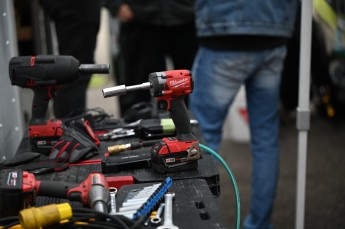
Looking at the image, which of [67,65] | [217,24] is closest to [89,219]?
[67,65]

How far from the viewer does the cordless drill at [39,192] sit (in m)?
0.85

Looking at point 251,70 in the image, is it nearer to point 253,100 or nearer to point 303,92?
point 253,100

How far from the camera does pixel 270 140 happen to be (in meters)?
1.88

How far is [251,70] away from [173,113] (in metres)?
0.75

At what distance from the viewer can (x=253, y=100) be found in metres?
1.87

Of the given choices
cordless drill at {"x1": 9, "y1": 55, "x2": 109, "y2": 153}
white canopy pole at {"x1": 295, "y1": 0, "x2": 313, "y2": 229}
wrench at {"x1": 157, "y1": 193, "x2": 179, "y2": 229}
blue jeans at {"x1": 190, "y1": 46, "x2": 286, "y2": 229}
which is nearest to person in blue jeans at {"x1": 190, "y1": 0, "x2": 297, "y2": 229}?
blue jeans at {"x1": 190, "y1": 46, "x2": 286, "y2": 229}

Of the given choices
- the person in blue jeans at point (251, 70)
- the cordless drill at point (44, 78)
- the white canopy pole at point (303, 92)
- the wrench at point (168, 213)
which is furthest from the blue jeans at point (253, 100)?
the wrench at point (168, 213)

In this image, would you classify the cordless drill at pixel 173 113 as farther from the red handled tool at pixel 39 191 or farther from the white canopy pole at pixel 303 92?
the white canopy pole at pixel 303 92

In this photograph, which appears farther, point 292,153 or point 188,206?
point 292,153

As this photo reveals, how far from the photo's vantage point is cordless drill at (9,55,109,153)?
3.87 feet

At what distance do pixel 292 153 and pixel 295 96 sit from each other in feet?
1.50

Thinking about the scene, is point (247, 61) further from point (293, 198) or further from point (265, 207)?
point (293, 198)

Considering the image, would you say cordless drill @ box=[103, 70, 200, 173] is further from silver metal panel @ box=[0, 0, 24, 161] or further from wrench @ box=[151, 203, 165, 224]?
silver metal panel @ box=[0, 0, 24, 161]

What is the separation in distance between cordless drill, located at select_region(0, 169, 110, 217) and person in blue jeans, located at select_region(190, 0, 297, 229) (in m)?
0.94
